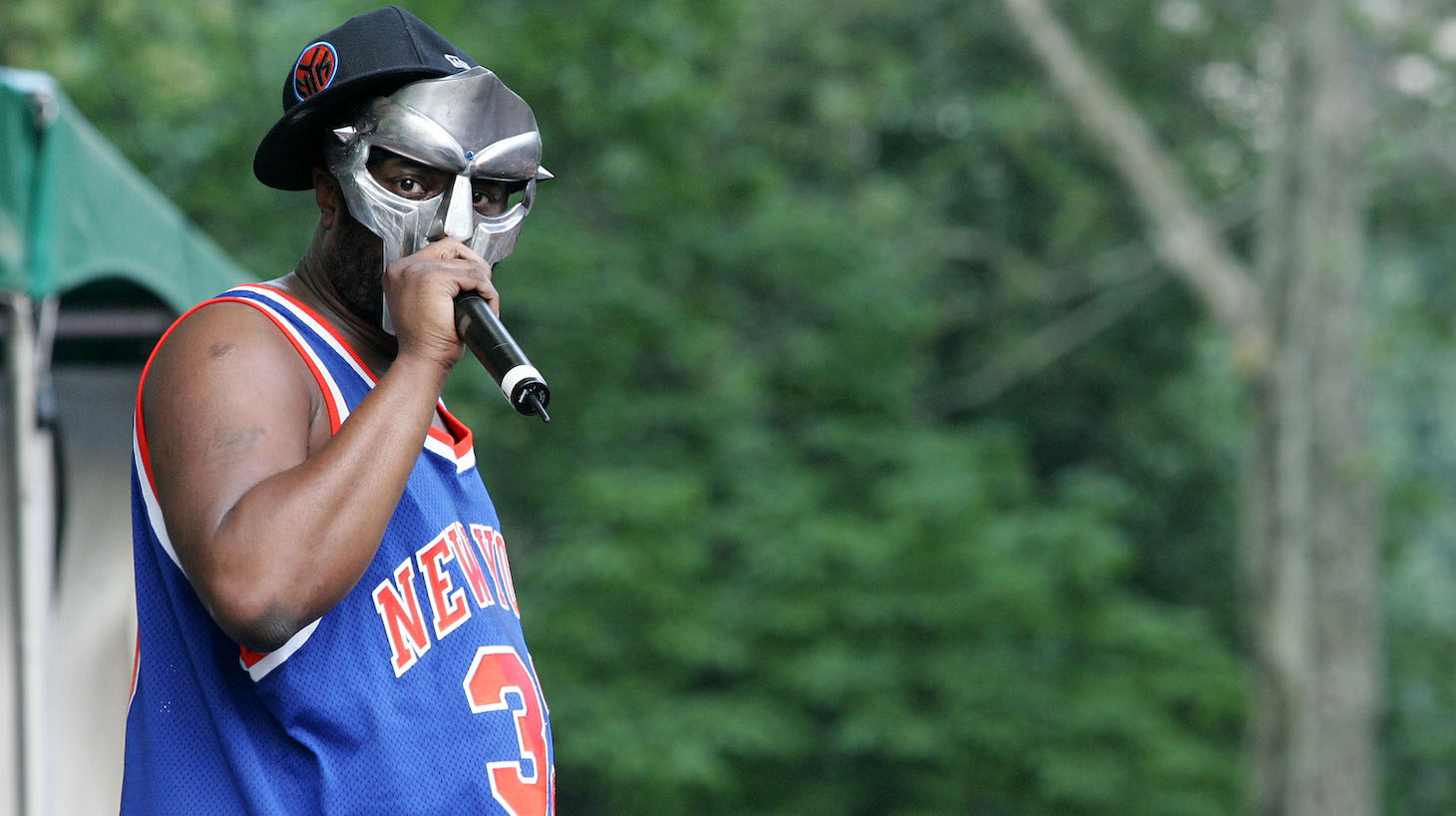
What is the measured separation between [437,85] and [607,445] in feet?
31.8

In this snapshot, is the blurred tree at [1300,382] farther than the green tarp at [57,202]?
Yes

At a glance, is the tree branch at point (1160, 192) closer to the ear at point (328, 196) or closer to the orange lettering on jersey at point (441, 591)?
the ear at point (328, 196)

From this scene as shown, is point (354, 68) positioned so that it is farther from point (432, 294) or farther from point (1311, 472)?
point (1311, 472)

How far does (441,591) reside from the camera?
1.47 m

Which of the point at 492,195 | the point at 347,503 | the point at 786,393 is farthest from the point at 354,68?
the point at 786,393

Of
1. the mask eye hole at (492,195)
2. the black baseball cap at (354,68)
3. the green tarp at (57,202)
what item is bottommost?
the mask eye hole at (492,195)

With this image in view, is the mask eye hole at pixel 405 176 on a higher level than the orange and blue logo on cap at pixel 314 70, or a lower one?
lower

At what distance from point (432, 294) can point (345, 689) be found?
1.21 ft

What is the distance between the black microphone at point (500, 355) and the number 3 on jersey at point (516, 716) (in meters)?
0.28

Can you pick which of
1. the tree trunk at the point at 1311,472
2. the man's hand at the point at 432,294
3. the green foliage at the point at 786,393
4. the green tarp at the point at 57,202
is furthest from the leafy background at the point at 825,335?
the man's hand at the point at 432,294

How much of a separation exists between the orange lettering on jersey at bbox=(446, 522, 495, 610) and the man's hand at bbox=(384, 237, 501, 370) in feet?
0.69

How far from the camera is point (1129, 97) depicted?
43.0 feet

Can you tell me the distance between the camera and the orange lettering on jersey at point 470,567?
1520 millimetres

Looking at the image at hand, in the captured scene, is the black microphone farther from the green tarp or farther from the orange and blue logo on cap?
the green tarp
